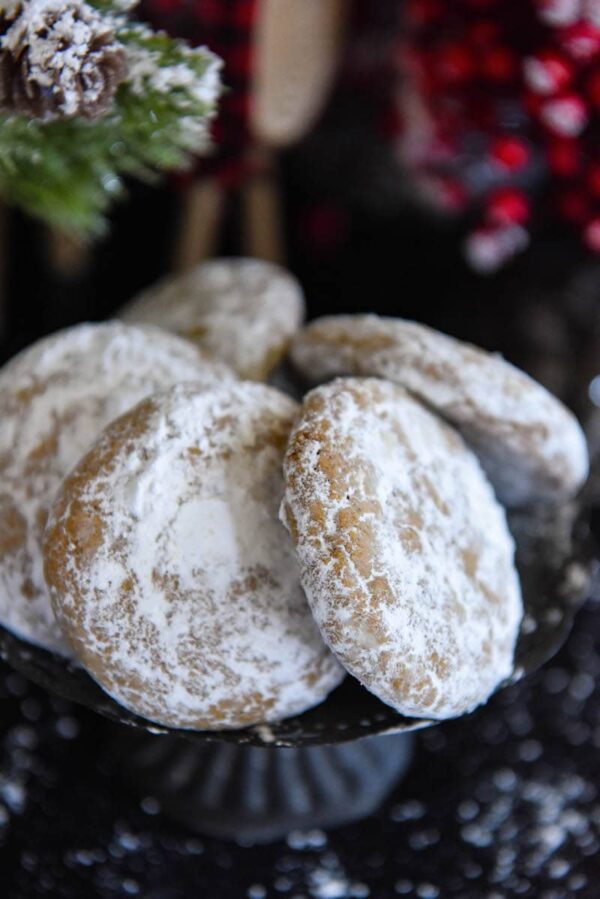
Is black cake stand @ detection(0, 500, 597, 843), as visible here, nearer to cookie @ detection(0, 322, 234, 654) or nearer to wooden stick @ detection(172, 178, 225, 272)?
cookie @ detection(0, 322, 234, 654)

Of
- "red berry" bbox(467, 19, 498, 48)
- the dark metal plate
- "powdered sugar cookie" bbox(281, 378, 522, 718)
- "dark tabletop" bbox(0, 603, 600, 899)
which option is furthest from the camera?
"red berry" bbox(467, 19, 498, 48)

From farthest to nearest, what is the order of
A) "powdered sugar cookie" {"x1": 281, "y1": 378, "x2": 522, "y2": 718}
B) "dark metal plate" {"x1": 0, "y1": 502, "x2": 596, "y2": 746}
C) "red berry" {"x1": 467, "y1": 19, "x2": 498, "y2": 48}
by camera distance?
"red berry" {"x1": 467, "y1": 19, "x2": 498, "y2": 48}, "dark metal plate" {"x1": 0, "y1": 502, "x2": 596, "y2": 746}, "powdered sugar cookie" {"x1": 281, "y1": 378, "x2": 522, "y2": 718}

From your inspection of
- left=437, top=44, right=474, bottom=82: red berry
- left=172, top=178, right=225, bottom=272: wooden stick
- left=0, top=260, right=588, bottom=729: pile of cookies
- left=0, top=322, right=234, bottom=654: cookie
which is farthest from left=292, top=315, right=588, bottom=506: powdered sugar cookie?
left=172, top=178, right=225, bottom=272: wooden stick

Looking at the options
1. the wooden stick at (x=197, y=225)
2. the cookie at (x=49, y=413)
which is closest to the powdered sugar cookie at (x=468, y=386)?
the cookie at (x=49, y=413)

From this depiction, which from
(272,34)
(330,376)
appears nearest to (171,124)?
(330,376)

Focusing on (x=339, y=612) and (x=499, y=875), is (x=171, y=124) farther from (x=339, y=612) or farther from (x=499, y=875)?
(x=499, y=875)

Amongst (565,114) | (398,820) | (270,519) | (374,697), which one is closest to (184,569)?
(270,519)
